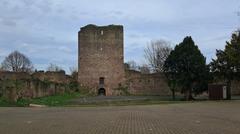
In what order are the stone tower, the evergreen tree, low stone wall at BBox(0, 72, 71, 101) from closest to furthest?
low stone wall at BBox(0, 72, 71, 101)
the evergreen tree
the stone tower

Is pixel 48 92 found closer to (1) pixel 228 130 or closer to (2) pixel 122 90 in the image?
(2) pixel 122 90

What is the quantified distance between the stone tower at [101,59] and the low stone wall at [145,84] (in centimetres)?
173

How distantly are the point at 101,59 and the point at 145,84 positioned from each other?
8364 millimetres

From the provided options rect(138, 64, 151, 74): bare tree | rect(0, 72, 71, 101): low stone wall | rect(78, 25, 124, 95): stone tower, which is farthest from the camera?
rect(138, 64, 151, 74): bare tree

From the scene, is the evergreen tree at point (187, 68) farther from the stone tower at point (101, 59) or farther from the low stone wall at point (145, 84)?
the stone tower at point (101, 59)

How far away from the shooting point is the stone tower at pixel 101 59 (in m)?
67.6

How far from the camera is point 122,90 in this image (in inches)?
2657

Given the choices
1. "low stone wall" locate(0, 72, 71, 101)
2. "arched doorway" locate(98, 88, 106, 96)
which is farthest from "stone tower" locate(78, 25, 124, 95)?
"low stone wall" locate(0, 72, 71, 101)

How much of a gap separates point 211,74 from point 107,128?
35.5 metres

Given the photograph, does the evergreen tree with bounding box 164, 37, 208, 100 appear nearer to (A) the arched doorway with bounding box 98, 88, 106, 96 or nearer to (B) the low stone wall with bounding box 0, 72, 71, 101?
(B) the low stone wall with bounding box 0, 72, 71, 101

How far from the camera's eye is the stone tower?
2662 inches

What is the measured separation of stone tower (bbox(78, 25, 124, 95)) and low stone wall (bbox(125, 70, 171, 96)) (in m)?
1.73

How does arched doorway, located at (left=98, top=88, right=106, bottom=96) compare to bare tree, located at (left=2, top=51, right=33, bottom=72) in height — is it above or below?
below

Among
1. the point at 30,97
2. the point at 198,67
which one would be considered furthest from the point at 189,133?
the point at 198,67
